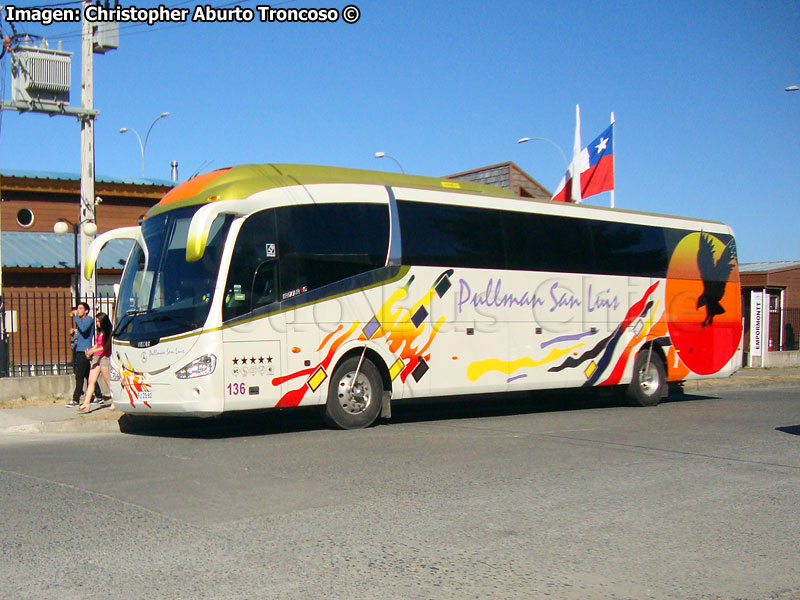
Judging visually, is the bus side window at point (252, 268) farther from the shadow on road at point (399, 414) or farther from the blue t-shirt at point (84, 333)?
the blue t-shirt at point (84, 333)

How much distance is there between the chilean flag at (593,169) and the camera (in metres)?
26.5

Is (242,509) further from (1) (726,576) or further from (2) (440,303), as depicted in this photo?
(2) (440,303)

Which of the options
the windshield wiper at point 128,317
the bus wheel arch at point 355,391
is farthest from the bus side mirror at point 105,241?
the bus wheel arch at point 355,391

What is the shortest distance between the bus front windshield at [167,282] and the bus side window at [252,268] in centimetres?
23

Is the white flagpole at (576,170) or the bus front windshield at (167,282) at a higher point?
the white flagpole at (576,170)

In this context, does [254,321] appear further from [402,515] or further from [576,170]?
[576,170]

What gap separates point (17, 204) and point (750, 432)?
28123 millimetres

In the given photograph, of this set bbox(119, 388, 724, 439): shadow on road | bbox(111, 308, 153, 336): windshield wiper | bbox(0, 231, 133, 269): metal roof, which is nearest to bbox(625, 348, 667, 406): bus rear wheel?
bbox(119, 388, 724, 439): shadow on road

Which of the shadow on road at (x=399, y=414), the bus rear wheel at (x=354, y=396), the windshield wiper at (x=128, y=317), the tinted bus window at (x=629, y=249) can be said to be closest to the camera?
the windshield wiper at (x=128, y=317)

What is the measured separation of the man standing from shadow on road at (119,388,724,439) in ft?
5.84

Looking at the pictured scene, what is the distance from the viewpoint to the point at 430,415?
50.6 feet

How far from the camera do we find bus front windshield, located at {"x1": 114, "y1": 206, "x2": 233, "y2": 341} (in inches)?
443

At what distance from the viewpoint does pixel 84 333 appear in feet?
49.8

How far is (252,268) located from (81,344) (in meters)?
5.34
